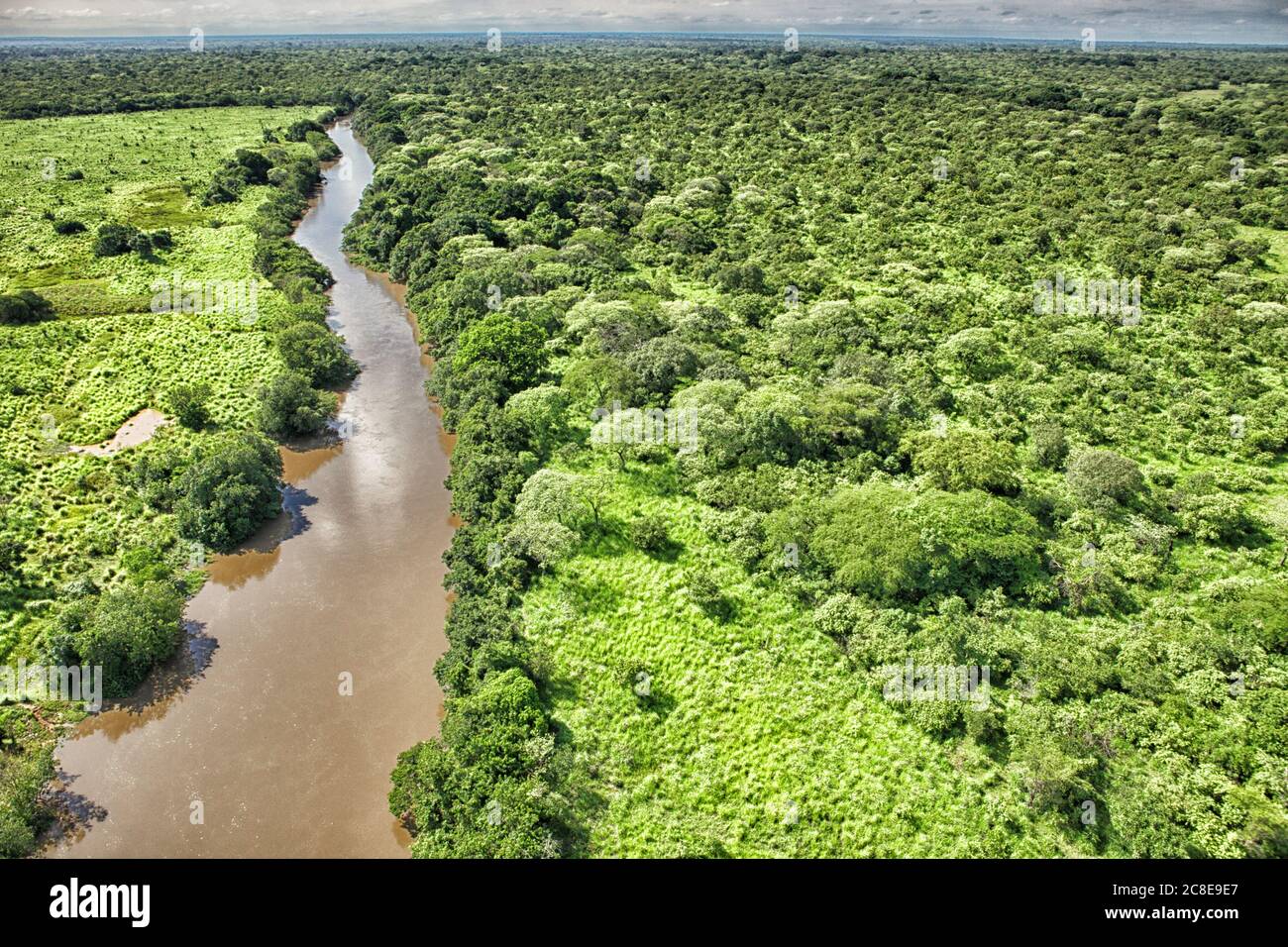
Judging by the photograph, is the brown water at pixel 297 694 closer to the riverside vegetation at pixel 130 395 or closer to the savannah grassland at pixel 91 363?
the riverside vegetation at pixel 130 395

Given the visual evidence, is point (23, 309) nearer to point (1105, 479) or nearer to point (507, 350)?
point (507, 350)

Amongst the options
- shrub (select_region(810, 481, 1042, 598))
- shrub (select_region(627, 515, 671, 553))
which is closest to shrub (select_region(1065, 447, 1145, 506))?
shrub (select_region(810, 481, 1042, 598))

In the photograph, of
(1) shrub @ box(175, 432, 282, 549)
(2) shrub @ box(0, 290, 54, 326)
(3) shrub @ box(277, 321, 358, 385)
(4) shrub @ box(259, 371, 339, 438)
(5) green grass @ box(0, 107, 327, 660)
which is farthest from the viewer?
(2) shrub @ box(0, 290, 54, 326)

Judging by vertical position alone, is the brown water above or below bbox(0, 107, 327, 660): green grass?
below

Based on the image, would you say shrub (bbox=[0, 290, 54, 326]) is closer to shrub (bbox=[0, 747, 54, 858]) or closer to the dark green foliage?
shrub (bbox=[0, 747, 54, 858])

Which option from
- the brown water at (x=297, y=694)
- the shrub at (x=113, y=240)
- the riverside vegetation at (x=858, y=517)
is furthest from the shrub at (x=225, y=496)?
the shrub at (x=113, y=240)

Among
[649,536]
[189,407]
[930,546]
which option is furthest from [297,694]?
[930,546]
